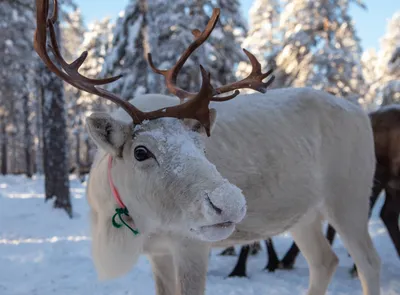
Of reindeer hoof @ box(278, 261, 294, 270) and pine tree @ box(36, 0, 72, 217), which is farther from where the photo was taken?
pine tree @ box(36, 0, 72, 217)

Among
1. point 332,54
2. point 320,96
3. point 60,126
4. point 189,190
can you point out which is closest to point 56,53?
point 189,190

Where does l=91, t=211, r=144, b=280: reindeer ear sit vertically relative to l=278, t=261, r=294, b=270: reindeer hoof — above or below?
above

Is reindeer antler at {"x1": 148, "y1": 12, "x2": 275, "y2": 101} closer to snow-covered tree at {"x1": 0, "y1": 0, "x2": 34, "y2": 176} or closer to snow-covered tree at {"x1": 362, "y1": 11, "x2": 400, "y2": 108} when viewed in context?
snow-covered tree at {"x1": 362, "y1": 11, "x2": 400, "y2": 108}

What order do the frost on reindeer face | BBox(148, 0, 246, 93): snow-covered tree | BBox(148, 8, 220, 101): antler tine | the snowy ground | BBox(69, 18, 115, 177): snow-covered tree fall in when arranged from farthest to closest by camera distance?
1. BBox(69, 18, 115, 177): snow-covered tree
2. BBox(148, 0, 246, 93): snow-covered tree
3. the snowy ground
4. BBox(148, 8, 220, 101): antler tine
5. the frost on reindeer face

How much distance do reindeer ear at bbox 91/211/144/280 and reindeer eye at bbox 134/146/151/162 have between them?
1.96ft

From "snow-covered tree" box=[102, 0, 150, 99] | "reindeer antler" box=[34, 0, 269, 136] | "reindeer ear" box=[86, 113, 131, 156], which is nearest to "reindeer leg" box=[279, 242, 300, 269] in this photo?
"reindeer antler" box=[34, 0, 269, 136]

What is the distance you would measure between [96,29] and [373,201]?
976 inches

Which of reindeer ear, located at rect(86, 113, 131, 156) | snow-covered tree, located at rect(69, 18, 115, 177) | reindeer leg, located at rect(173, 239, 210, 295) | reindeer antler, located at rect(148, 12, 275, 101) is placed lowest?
snow-covered tree, located at rect(69, 18, 115, 177)

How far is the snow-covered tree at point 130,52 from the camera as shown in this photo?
516 inches

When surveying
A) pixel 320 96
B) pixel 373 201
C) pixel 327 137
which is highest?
pixel 320 96

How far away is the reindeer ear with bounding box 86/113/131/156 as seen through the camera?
2247mm

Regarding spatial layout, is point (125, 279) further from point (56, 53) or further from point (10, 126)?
point (10, 126)

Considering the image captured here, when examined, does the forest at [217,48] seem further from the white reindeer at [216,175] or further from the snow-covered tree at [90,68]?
the white reindeer at [216,175]

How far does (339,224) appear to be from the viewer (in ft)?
11.5
